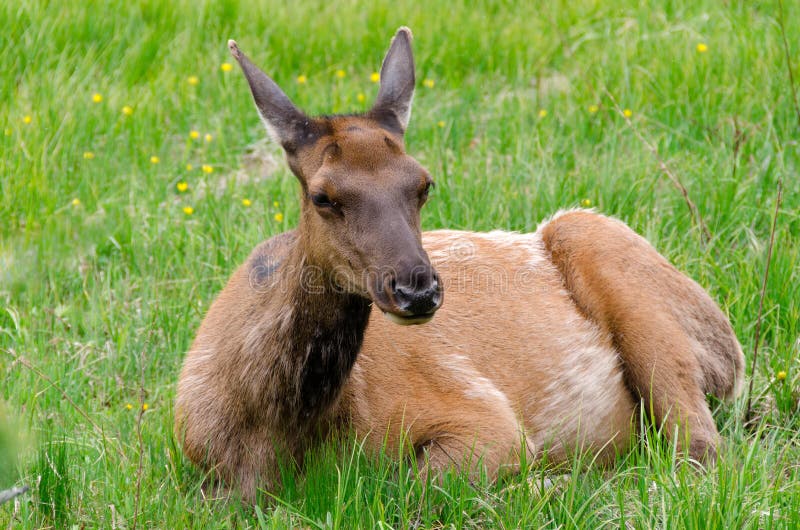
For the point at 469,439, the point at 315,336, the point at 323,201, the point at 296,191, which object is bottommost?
the point at 469,439

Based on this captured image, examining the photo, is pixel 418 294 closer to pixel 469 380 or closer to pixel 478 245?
pixel 469 380

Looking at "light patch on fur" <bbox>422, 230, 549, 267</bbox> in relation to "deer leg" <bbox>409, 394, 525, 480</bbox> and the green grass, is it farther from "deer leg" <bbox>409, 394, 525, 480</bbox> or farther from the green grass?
"deer leg" <bbox>409, 394, 525, 480</bbox>

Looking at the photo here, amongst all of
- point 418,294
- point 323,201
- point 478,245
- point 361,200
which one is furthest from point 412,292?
point 478,245

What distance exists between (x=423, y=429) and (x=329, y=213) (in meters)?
1.24

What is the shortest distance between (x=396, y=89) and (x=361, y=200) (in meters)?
0.90

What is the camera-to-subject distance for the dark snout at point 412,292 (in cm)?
397

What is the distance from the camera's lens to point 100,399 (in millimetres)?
5570

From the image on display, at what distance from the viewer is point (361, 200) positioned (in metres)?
4.24

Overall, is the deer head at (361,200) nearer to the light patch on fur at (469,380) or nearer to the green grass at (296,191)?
the green grass at (296,191)

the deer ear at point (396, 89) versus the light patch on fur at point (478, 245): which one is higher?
the deer ear at point (396, 89)

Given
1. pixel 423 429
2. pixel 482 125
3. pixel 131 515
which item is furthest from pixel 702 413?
pixel 482 125

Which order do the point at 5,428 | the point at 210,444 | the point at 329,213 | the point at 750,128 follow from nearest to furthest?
1. the point at 5,428
2. the point at 329,213
3. the point at 210,444
4. the point at 750,128

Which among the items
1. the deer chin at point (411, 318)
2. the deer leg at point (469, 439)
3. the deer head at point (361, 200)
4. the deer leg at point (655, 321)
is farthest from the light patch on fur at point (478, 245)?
the deer chin at point (411, 318)

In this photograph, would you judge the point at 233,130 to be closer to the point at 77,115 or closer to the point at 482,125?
the point at 77,115
